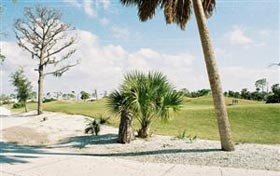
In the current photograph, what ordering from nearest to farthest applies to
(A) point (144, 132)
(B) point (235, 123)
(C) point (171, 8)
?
1. (C) point (171, 8)
2. (A) point (144, 132)
3. (B) point (235, 123)

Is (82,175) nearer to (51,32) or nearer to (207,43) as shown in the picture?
(207,43)

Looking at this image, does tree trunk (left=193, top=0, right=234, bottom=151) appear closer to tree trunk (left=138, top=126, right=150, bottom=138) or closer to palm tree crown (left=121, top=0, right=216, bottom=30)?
palm tree crown (left=121, top=0, right=216, bottom=30)

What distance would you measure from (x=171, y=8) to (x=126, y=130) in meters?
4.35

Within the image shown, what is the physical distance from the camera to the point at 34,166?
22.0 feet

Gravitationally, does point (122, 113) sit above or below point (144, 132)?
above

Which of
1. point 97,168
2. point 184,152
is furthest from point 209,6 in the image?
point 97,168

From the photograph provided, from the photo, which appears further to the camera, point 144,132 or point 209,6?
point 144,132

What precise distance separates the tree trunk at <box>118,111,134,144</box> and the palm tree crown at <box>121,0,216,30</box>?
3.37 m

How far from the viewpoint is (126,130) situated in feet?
33.6

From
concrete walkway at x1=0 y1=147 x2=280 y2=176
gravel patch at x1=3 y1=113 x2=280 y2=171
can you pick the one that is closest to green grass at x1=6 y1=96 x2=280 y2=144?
gravel patch at x1=3 y1=113 x2=280 y2=171

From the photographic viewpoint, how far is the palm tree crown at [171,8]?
373 inches

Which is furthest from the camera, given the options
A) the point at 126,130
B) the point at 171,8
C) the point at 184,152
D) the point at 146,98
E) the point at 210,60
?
the point at 146,98

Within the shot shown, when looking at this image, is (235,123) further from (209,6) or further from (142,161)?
(142,161)

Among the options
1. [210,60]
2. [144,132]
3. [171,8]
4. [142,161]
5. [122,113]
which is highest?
[171,8]
